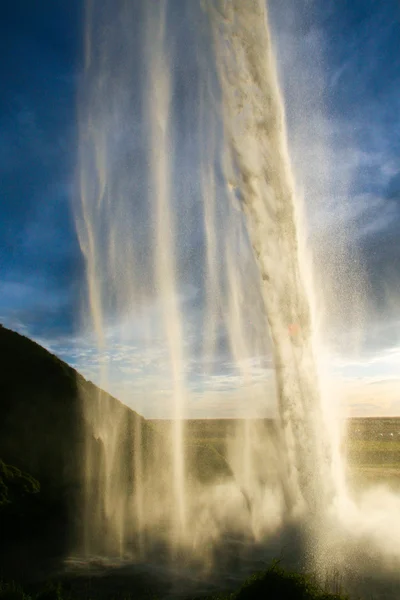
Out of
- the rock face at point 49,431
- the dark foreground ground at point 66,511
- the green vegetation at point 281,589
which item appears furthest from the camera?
the rock face at point 49,431

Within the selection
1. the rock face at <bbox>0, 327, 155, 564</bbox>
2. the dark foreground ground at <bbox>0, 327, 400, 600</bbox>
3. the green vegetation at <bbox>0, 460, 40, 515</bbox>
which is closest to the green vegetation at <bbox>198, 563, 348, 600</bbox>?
the dark foreground ground at <bbox>0, 327, 400, 600</bbox>

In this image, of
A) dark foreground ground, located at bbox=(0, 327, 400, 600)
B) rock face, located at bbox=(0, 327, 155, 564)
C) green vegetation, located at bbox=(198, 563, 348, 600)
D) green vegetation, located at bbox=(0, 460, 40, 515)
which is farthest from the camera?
rock face, located at bbox=(0, 327, 155, 564)

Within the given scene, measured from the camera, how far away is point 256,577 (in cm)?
1503

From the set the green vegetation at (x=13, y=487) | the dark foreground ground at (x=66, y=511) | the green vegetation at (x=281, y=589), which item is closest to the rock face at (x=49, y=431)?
the dark foreground ground at (x=66, y=511)

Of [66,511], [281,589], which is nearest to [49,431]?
[66,511]

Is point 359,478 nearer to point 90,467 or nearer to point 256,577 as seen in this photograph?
point 90,467

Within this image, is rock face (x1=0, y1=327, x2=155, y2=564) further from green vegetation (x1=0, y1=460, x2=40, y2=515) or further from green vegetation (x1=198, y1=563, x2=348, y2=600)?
green vegetation (x1=198, y1=563, x2=348, y2=600)

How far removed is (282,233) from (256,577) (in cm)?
2635

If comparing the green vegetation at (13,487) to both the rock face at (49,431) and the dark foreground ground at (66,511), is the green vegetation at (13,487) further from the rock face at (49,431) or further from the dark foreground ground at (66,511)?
the rock face at (49,431)

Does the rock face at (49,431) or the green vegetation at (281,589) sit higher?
the rock face at (49,431)

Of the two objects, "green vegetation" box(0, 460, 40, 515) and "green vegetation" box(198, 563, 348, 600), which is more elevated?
"green vegetation" box(0, 460, 40, 515)

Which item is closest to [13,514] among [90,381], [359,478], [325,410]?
[90,381]

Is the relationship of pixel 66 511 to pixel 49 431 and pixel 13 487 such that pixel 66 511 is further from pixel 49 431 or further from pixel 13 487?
pixel 49 431

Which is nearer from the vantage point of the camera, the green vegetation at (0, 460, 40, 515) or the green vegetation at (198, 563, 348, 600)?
the green vegetation at (198, 563, 348, 600)
